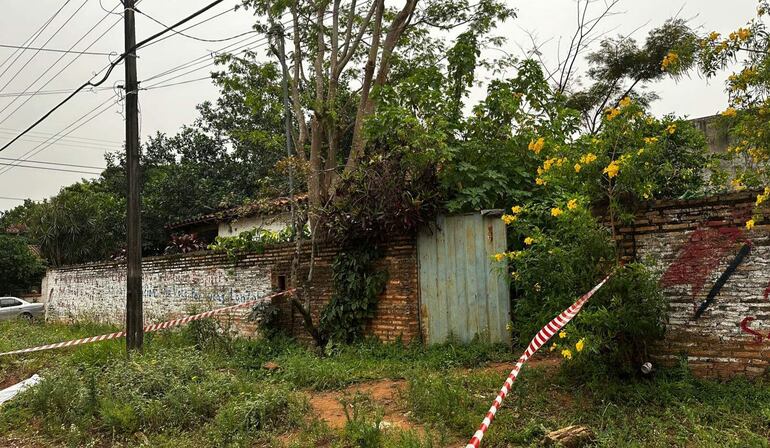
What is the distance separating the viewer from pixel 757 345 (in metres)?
4.71

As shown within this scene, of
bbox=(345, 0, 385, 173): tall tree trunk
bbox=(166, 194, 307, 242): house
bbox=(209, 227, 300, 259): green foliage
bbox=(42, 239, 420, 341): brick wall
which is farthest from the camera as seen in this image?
bbox=(166, 194, 307, 242): house

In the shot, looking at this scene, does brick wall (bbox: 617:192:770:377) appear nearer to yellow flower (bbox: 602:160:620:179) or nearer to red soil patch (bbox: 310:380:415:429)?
yellow flower (bbox: 602:160:620:179)

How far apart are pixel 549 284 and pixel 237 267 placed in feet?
23.7

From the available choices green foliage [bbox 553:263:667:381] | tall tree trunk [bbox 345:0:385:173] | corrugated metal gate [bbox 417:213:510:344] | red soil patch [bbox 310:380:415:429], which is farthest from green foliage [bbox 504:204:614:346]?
tall tree trunk [bbox 345:0:385:173]

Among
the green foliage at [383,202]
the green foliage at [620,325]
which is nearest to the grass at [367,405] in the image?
the green foliage at [620,325]

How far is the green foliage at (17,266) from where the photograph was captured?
26250mm

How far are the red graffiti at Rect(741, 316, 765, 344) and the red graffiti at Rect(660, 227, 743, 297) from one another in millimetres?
424

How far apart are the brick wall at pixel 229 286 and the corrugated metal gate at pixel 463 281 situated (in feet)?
0.72

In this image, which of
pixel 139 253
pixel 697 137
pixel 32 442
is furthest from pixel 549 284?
pixel 139 253

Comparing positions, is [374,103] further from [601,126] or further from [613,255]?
[613,255]

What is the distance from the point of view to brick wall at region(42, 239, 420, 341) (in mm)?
7934

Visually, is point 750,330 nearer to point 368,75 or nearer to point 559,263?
point 559,263

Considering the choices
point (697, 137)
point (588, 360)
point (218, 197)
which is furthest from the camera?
point (218, 197)

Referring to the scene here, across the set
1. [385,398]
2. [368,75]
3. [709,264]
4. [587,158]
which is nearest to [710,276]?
[709,264]
